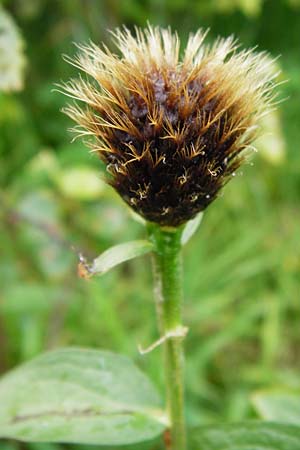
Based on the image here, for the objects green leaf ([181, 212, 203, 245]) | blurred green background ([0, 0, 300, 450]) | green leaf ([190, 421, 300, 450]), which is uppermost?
blurred green background ([0, 0, 300, 450])

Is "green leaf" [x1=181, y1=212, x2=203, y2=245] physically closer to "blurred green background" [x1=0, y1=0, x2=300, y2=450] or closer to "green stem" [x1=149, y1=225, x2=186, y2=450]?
"green stem" [x1=149, y1=225, x2=186, y2=450]

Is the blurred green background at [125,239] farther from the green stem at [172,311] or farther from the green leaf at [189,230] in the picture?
the green leaf at [189,230]

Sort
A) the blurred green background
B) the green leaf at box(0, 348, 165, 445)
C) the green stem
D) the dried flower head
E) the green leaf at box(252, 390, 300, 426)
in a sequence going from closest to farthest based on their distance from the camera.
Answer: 1. the dried flower head
2. the green stem
3. the green leaf at box(0, 348, 165, 445)
4. the green leaf at box(252, 390, 300, 426)
5. the blurred green background

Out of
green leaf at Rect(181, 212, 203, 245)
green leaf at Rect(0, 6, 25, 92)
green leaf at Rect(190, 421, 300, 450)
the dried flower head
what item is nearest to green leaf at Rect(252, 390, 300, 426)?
green leaf at Rect(190, 421, 300, 450)

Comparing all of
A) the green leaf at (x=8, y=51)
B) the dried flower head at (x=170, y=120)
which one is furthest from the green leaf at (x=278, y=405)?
the green leaf at (x=8, y=51)

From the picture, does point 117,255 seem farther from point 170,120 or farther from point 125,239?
point 125,239

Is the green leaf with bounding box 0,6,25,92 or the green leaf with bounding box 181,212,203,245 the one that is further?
Answer: the green leaf with bounding box 0,6,25,92

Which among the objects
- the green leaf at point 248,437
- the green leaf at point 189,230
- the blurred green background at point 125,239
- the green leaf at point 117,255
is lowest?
the green leaf at point 248,437

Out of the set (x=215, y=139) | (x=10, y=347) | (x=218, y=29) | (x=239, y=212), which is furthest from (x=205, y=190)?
(x=218, y=29)
